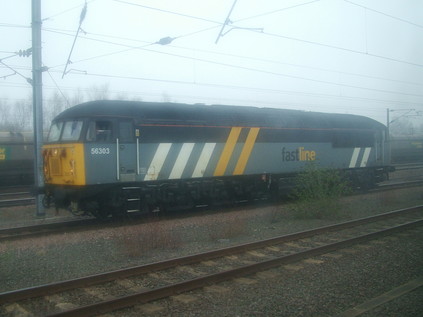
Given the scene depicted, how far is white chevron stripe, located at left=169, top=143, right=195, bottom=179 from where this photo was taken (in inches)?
544

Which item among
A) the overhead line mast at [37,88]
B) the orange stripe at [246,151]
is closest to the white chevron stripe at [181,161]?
the orange stripe at [246,151]

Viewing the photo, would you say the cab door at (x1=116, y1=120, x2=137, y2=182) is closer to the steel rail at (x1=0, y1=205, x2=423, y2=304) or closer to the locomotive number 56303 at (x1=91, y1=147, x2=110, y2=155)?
the locomotive number 56303 at (x1=91, y1=147, x2=110, y2=155)

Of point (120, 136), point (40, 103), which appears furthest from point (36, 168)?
point (120, 136)

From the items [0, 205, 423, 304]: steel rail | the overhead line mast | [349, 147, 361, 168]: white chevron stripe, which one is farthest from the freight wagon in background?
[0, 205, 423, 304]: steel rail

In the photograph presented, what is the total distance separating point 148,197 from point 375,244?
694cm

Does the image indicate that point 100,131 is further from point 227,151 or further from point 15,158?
point 15,158

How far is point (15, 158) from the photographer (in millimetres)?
23656

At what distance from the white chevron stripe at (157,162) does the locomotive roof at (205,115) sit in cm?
84

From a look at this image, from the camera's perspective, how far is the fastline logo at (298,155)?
17141 mm

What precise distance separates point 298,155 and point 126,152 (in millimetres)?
8159

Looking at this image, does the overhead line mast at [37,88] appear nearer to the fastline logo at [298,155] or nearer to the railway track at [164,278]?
the railway track at [164,278]

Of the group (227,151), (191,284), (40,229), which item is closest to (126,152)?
(40,229)

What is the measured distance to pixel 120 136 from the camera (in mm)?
12523

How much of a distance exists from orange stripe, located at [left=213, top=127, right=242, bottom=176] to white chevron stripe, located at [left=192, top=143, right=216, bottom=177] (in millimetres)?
538
